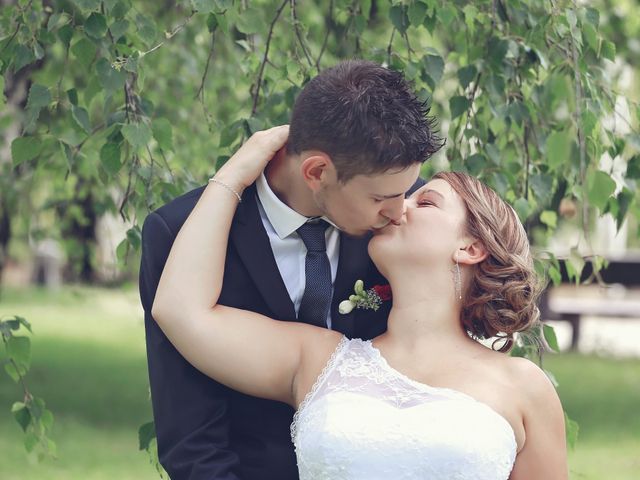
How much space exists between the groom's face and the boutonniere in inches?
6.4

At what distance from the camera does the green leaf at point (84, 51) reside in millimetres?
3361

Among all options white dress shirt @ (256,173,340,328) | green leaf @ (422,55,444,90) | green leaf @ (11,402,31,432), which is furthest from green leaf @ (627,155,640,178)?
green leaf @ (11,402,31,432)

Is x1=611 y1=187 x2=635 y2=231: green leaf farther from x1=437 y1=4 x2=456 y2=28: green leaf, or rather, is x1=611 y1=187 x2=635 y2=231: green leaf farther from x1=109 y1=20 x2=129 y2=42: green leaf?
x1=109 y1=20 x2=129 y2=42: green leaf

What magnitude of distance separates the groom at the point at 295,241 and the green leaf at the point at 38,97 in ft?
2.33

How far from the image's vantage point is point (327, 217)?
259 cm

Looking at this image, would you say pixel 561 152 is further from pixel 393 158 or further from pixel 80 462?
pixel 80 462

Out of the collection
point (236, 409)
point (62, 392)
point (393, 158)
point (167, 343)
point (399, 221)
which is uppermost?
point (393, 158)

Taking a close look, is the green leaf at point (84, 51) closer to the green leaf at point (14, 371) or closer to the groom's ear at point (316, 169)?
the green leaf at point (14, 371)

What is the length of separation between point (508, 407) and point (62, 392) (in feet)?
24.9

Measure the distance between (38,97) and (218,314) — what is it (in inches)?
41.1

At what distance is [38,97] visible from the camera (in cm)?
320

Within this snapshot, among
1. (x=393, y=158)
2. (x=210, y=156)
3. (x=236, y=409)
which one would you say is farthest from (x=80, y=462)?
(x=393, y=158)

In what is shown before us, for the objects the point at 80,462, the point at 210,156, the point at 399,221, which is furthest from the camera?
the point at 80,462

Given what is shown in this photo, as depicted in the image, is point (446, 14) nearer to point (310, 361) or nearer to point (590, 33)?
point (590, 33)
